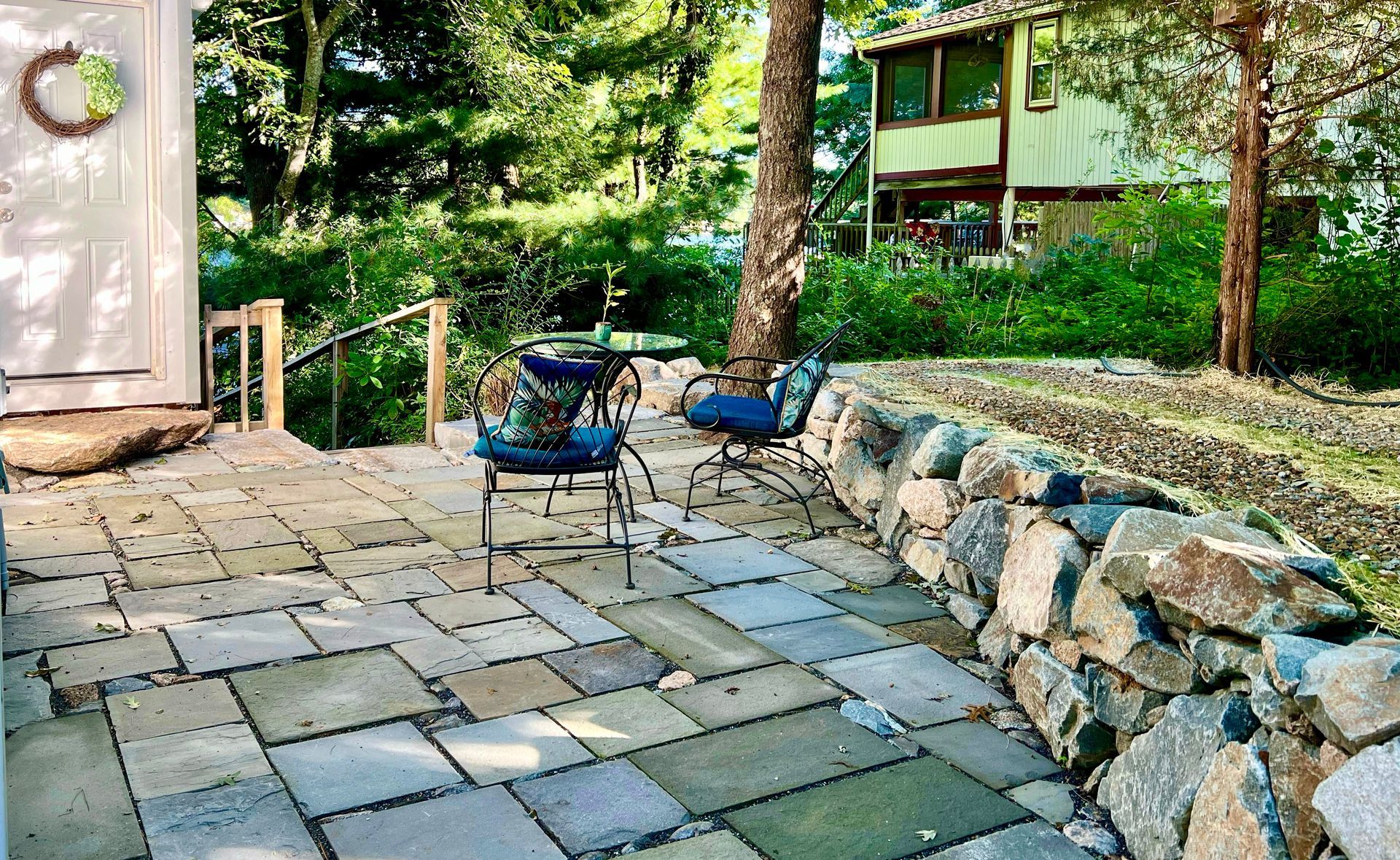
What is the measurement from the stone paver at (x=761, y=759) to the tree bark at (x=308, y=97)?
386 inches

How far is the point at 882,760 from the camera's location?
2955 mm

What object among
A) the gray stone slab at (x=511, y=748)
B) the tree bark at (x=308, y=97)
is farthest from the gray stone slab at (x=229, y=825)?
the tree bark at (x=308, y=97)

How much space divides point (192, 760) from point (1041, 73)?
16761mm

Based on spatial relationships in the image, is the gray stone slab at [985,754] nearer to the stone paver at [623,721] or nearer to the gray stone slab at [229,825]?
the stone paver at [623,721]

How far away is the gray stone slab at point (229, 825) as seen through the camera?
96.8 inches

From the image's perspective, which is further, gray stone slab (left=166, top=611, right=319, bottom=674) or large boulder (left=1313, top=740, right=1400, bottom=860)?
Result: gray stone slab (left=166, top=611, right=319, bottom=674)

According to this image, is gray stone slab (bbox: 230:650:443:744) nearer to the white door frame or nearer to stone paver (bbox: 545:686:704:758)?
stone paver (bbox: 545:686:704:758)

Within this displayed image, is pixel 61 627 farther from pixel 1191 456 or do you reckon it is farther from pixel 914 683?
pixel 1191 456

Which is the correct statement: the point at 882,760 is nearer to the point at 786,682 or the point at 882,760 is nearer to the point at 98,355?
the point at 786,682

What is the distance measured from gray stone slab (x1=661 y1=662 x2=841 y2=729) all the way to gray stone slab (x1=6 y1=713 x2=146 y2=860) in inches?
54.3

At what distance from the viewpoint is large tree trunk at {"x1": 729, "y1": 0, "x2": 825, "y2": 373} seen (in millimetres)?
6512

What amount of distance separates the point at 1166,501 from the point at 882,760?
1.12m

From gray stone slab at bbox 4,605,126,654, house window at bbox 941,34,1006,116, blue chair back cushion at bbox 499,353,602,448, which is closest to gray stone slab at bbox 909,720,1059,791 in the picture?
blue chair back cushion at bbox 499,353,602,448

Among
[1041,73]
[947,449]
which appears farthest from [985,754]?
[1041,73]
